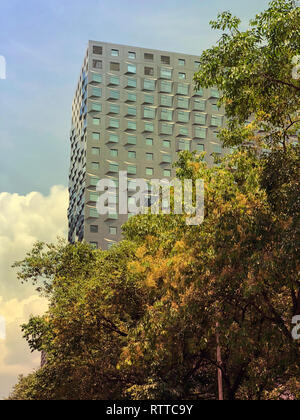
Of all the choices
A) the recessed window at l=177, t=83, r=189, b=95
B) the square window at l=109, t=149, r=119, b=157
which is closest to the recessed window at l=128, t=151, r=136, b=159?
the square window at l=109, t=149, r=119, b=157

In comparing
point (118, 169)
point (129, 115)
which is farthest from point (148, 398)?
point (129, 115)

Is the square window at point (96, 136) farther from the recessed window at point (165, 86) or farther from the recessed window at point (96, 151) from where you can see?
the recessed window at point (165, 86)

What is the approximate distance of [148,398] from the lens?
63.0ft

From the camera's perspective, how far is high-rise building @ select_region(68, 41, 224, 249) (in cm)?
8094

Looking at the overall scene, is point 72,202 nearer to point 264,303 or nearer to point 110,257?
point 110,257

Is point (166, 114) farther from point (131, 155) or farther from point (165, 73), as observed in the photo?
point (131, 155)

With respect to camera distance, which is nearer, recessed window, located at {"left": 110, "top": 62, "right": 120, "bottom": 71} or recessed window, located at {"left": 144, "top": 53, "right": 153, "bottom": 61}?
recessed window, located at {"left": 110, "top": 62, "right": 120, "bottom": 71}

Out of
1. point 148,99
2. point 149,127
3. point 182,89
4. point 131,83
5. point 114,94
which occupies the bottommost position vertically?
point 149,127

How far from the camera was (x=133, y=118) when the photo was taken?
8400 cm

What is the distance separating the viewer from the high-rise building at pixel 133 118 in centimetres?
8094

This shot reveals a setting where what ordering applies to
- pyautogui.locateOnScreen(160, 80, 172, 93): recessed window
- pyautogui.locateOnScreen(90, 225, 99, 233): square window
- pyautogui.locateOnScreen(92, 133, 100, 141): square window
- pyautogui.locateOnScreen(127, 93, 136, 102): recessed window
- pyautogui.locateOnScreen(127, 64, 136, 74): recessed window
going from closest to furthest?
pyautogui.locateOnScreen(90, 225, 99, 233): square window, pyautogui.locateOnScreen(92, 133, 100, 141): square window, pyautogui.locateOnScreen(127, 93, 136, 102): recessed window, pyautogui.locateOnScreen(127, 64, 136, 74): recessed window, pyautogui.locateOnScreen(160, 80, 172, 93): recessed window

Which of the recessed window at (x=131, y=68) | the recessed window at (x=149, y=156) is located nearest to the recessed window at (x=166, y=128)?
the recessed window at (x=149, y=156)

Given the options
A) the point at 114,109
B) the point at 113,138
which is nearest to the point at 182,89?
the point at 114,109

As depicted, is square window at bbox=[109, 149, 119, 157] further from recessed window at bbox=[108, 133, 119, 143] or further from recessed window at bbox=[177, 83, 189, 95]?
recessed window at bbox=[177, 83, 189, 95]
